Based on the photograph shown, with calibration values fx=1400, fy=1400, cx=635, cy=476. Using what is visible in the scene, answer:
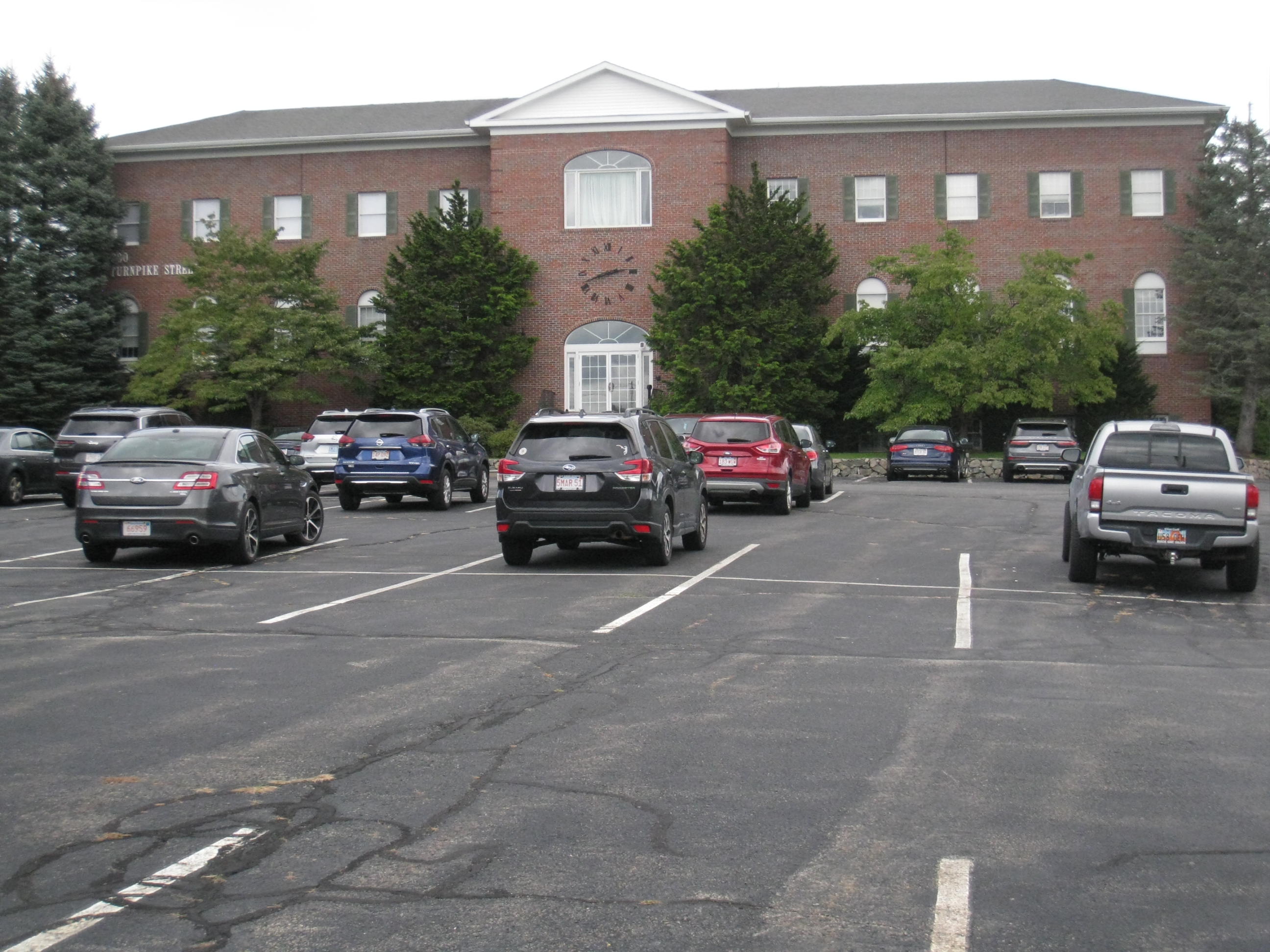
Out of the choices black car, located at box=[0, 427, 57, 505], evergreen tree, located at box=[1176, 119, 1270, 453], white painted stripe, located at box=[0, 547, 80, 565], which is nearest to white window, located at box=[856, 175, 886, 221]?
evergreen tree, located at box=[1176, 119, 1270, 453]

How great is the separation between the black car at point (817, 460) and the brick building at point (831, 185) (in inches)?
653

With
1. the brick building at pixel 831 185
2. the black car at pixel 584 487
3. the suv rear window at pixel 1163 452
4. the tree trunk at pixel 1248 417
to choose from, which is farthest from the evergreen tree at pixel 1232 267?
the black car at pixel 584 487

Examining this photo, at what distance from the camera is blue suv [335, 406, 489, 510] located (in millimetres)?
23891

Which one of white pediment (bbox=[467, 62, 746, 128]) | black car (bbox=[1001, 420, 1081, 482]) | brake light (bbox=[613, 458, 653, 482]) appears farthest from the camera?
white pediment (bbox=[467, 62, 746, 128])

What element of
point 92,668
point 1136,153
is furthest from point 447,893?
point 1136,153

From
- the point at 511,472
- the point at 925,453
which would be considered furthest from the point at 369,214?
the point at 511,472

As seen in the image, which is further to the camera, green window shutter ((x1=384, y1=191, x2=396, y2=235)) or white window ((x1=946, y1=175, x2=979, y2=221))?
green window shutter ((x1=384, y1=191, x2=396, y2=235))

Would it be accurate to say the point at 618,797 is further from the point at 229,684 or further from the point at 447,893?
the point at 229,684

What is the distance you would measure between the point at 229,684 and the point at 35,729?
1426 millimetres

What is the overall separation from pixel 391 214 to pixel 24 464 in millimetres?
23523

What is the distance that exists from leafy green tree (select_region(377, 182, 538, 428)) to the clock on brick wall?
2431mm

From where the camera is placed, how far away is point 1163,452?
14.4 meters

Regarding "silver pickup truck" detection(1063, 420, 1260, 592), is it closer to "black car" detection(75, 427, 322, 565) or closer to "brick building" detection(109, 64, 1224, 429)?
"black car" detection(75, 427, 322, 565)

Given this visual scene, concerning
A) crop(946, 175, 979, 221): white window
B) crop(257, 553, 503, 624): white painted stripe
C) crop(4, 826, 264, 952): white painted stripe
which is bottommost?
crop(4, 826, 264, 952): white painted stripe
